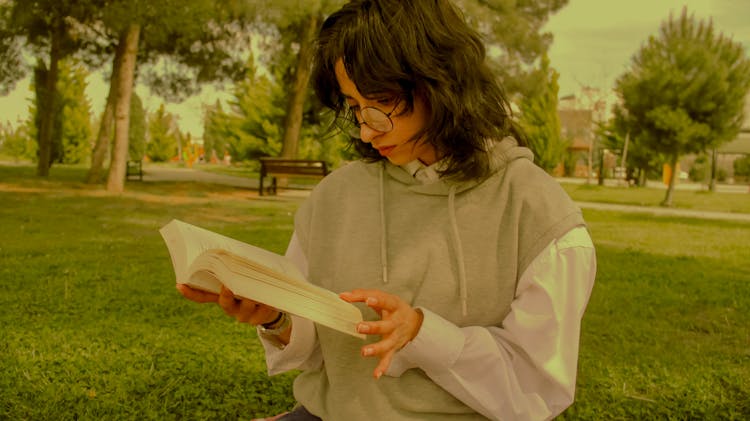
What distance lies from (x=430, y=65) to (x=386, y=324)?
53 cm

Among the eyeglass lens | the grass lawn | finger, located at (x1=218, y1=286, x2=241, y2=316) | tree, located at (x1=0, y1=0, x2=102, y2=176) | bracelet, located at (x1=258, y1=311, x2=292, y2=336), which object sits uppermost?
tree, located at (x1=0, y1=0, x2=102, y2=176)

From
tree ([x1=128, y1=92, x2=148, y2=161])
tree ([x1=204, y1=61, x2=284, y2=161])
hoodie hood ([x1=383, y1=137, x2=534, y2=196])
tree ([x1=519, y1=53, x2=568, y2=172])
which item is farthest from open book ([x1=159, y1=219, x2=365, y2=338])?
tree ([x1=128, y1=92, x2=148, y2=161])

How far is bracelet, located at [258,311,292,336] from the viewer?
1.52 meters

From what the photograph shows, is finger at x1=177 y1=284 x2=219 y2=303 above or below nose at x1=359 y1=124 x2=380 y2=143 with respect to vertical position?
below

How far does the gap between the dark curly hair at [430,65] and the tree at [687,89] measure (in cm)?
1657

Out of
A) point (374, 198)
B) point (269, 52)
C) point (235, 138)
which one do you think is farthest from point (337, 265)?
point (235, 138)

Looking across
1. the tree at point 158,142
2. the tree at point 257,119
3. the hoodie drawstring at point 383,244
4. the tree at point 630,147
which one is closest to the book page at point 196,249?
the hoodie drawstring at point 383,244

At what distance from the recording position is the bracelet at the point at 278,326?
5.00 ft

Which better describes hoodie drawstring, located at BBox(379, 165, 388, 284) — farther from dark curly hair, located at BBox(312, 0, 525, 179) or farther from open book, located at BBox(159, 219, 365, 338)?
open book, located at BBox(159, 219, 365, 338)

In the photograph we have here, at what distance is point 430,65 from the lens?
1.36 metres

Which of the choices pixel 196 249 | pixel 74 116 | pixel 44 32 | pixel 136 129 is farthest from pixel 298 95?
pixel 136 129

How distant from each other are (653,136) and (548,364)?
56.7 ft

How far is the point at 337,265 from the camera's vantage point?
1.57m

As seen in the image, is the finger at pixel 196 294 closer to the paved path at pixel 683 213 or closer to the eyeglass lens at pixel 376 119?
the eyeglass lens at pixel 376 119
